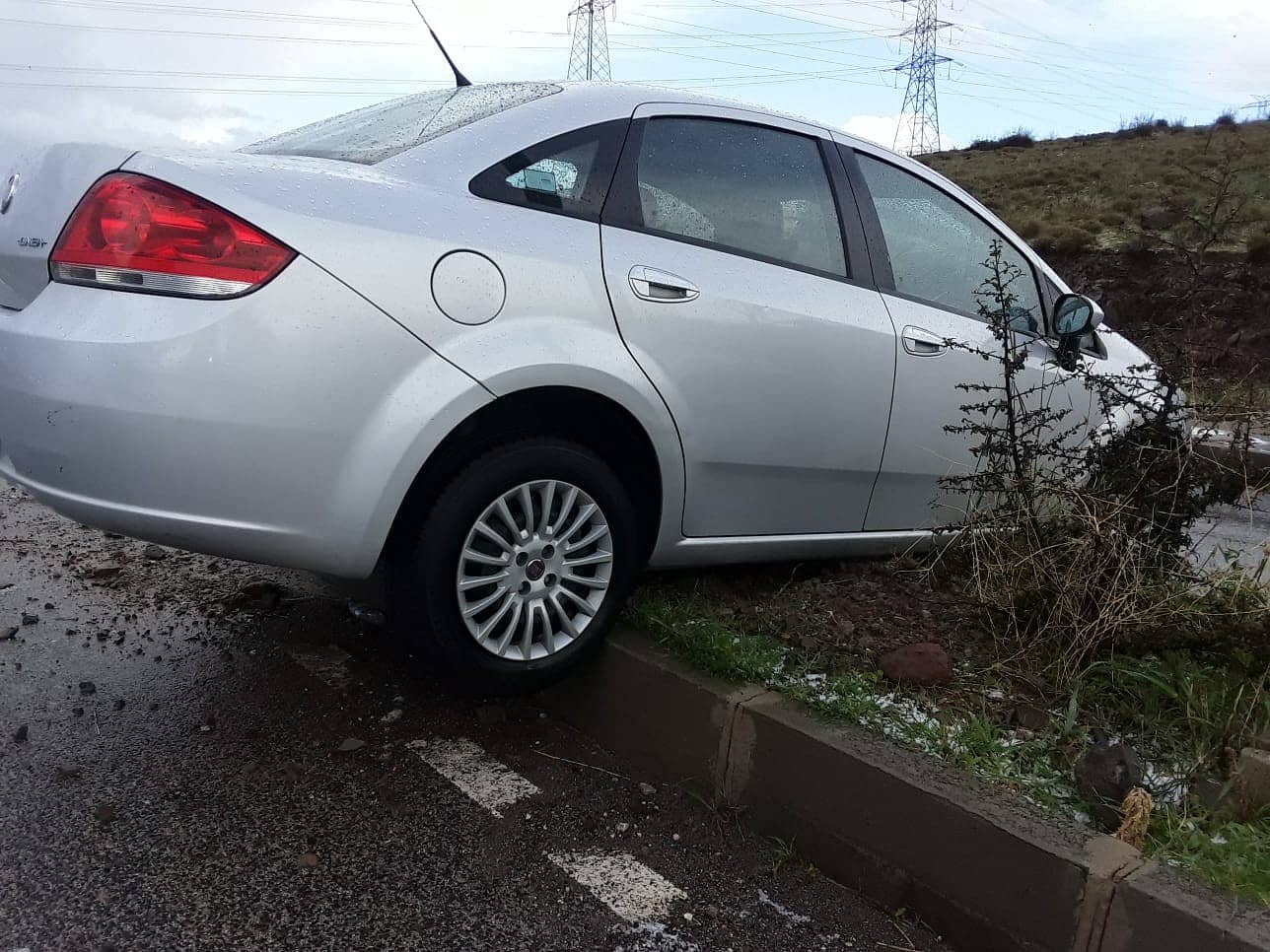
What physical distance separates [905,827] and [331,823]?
1.30 m

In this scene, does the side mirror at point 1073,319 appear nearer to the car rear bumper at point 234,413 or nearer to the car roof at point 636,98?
the car roof at point 636,98

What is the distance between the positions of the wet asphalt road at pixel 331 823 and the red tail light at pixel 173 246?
1211 millimetres

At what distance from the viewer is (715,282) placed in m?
3.09

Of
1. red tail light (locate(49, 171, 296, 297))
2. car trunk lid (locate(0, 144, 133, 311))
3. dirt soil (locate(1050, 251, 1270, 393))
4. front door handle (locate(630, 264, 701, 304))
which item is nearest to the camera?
red tail light (locate(49, 171, 296, 297))

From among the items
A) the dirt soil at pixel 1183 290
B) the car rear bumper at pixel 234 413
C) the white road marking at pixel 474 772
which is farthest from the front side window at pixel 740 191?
the dirt soil at pixel 1183 290

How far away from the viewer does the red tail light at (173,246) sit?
2.40 meters

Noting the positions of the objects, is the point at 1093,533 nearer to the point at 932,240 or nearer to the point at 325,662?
the point at 932,240

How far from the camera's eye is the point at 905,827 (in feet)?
7.58

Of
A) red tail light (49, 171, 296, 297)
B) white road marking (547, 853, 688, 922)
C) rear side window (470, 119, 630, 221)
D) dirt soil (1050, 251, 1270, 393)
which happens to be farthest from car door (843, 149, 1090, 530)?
dirt soil (1050, 251, 1270, 393)

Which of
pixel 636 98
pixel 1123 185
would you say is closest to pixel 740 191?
pixel 636 98

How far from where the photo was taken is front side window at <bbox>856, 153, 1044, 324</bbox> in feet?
12.3

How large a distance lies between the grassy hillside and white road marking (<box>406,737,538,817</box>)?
1502 centimetres

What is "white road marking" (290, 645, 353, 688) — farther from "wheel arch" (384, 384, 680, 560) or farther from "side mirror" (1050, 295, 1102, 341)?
"side mirror" (1050, 295, 1102, 341)

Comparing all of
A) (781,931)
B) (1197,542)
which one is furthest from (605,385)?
(1197,542)
